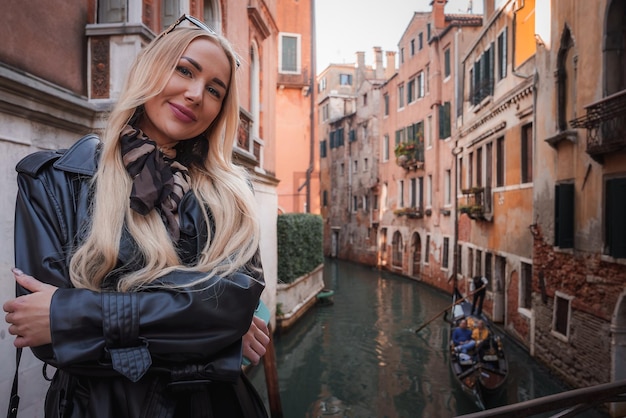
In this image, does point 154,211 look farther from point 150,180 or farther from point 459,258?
point 459,258

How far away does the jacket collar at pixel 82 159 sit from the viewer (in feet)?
3.84

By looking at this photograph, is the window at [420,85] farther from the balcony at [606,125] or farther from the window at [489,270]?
the balcony at [606,125]

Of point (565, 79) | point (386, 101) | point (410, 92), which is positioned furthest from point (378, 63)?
point (565, 79)

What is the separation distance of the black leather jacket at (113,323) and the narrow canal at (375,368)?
7687 mm

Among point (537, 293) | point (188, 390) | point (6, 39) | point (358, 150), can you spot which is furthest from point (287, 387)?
point (358, 150)

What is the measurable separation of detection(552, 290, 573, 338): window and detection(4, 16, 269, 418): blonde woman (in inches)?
343

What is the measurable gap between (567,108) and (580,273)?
2.81 meters

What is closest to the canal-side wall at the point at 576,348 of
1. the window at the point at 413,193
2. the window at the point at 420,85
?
the window at the point at 413,193

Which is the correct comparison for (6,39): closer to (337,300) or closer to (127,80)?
(127,80)

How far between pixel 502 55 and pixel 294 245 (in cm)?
708

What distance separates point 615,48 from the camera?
699 cm

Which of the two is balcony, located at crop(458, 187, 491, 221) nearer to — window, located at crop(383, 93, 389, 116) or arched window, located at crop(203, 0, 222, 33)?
arched window, located at crop(203, 0, 222, 33)

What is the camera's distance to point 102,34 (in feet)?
14.4

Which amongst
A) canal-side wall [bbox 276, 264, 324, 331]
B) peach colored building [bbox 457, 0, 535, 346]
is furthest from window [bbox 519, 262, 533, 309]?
canal-side wall [bbox 276, 264, 324, 331]
